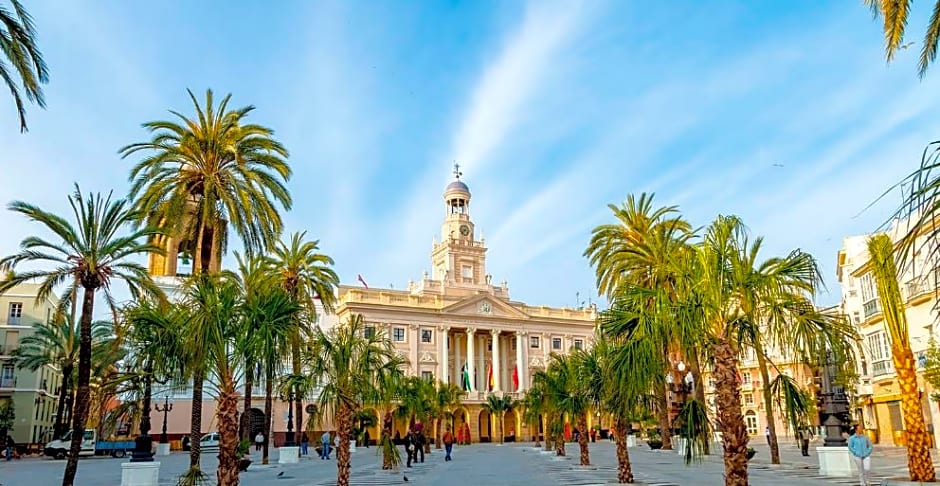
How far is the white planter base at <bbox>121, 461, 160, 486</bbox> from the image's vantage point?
20.2 meters

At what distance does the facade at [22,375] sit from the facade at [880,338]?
5971cm

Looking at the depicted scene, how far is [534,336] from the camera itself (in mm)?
78188

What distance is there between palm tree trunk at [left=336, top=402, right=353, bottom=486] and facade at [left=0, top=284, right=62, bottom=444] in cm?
4971

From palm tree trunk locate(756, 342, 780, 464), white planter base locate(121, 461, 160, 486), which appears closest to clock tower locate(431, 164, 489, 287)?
palm tree trunk locate(756, 342, 780, 464)

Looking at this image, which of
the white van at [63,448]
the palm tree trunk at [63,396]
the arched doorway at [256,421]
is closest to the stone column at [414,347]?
the arched doorway at [256,421]

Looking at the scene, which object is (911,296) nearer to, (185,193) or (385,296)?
(185,193)

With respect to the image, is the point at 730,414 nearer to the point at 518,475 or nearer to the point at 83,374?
the point at 518,475

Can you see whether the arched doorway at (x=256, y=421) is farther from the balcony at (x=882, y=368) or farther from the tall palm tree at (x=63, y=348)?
the balcony at (x=882, y=368)

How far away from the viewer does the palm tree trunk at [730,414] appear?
11.2 m

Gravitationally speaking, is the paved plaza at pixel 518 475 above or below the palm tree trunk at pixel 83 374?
below

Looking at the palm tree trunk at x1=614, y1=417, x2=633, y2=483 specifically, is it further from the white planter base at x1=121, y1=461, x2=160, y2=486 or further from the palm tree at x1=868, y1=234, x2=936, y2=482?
the white planter base at x1=121, y1=461, x2=160, y2=486

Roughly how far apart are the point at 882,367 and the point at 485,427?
4132 centimetres

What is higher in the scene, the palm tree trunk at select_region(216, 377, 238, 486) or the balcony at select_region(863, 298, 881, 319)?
the balcony at select_region(863, 298, 881, 319)

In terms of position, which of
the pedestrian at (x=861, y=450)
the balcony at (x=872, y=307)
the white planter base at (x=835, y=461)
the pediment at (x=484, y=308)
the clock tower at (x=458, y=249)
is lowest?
the white planter base at (x=835, y=461)
